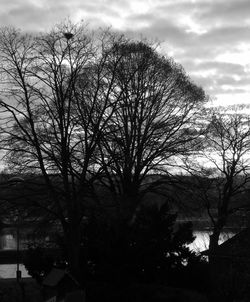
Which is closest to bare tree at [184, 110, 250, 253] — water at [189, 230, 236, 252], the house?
water at [189, 230, 236, 252]

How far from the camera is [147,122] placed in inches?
1420

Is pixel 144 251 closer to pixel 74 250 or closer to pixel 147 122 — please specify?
A: pixel 74 250

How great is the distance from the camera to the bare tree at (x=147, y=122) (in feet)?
112

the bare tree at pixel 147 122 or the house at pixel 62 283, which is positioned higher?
the bare tree at pixel 147 122

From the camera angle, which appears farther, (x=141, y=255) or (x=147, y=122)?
(x=147, y=122)

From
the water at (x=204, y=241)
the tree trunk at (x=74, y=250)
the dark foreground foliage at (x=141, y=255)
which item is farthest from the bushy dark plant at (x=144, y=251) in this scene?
the water at (x=204, y=241)

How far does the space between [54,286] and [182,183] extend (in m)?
Result: 20.3

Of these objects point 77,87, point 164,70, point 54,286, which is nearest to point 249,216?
point 164,70

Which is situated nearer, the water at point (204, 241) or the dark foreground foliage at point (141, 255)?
the dark foreground foliage at point (141, 255)

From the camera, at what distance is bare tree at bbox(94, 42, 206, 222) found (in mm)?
34000

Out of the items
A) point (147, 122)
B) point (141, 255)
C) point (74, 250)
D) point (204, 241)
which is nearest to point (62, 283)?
point (141, 255)

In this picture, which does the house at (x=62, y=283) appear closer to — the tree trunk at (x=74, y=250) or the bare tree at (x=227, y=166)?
the tree trunk at (x=74, y=250)

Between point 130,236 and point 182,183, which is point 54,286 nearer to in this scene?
point 130,236

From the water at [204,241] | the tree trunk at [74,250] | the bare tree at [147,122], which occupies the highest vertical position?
the bare tree at [147,122]
